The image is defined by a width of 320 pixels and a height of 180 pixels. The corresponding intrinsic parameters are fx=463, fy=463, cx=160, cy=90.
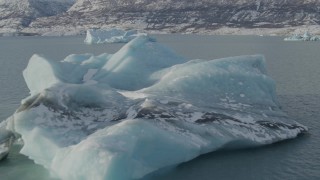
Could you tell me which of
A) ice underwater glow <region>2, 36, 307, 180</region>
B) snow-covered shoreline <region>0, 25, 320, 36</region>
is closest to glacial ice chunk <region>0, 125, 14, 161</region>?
ice underwater glow <region>2, 36, 307, 180</region>

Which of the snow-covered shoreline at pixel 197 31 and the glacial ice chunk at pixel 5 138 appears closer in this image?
the glacial ice chunk at pixel 5 138

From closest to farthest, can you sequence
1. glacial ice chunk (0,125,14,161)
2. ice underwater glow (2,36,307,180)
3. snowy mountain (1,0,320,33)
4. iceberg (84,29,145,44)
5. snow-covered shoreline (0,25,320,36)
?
ice underwater glow (2,36,307,180), glacial ice chunk (0,125,14,161), iceberg (84,29,145,44), snow-covered shoreline (0,25,320,36), snowy mountain (1,0,320,33)

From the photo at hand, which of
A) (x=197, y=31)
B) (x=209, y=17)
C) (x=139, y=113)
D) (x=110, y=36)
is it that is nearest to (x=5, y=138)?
(x=139, y=113)

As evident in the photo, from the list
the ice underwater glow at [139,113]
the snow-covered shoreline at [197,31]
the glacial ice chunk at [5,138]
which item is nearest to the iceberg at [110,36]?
the snow-covered shoreline at [197,31]

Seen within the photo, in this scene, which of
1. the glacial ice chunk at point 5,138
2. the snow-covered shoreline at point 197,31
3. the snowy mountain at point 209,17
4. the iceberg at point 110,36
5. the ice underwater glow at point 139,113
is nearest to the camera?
the ice underwater glow at point 139,113

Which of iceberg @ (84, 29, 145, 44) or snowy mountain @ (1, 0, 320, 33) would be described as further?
snowy mountain @ (1, 0, 320, 33)

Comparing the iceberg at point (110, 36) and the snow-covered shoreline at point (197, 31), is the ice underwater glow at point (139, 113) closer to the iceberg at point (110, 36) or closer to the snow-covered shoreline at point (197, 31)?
the iceberg at point (110, 36)

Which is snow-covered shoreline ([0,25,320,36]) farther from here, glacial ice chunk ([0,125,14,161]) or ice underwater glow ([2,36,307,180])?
glacial ice chunk ([0,125,14,161])
